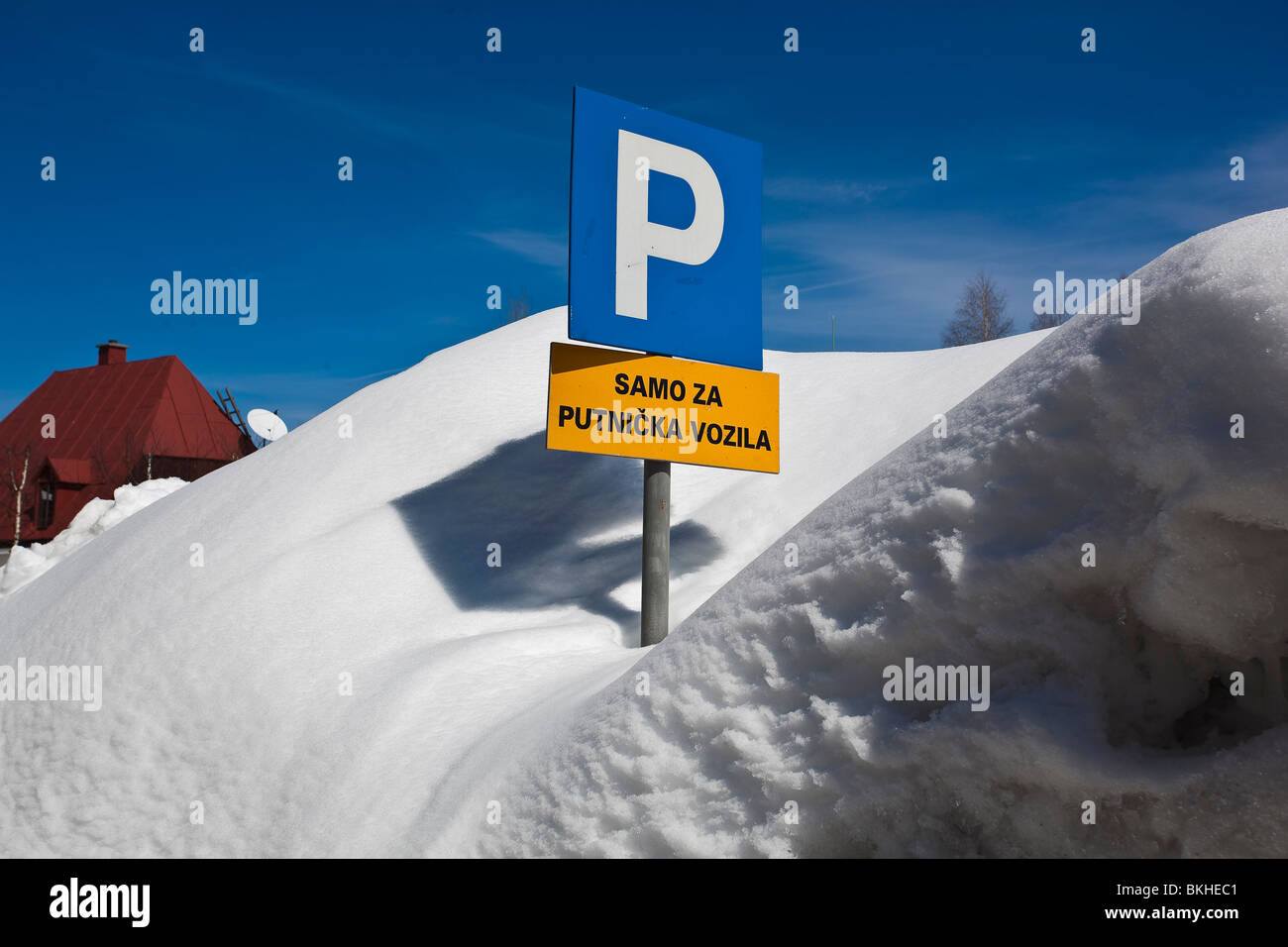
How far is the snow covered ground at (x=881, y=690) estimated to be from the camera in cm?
138

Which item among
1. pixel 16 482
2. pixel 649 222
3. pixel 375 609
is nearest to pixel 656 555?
pixel 375 609

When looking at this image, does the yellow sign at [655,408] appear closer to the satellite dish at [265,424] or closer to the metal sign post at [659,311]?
the metal sign post at [659,311]

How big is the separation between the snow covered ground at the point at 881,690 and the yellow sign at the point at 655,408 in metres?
1.20

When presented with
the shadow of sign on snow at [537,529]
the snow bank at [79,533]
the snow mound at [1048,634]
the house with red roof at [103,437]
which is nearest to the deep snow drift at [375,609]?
the shadow of sign on snow at [537,529]

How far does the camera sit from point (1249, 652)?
139 centimetres

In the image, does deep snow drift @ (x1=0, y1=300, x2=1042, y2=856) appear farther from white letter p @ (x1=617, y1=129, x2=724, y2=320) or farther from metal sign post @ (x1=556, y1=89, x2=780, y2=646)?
white letter p @ (x1=617, y1=129, x2=724, y2=320)

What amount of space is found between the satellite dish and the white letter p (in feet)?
32.5

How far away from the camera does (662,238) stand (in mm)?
4914

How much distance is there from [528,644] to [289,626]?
4.47ft

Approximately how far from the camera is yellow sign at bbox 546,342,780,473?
16.1ft

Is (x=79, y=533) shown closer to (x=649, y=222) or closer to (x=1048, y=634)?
(x=649, y=222)

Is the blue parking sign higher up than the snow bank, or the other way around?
the blue parking sign

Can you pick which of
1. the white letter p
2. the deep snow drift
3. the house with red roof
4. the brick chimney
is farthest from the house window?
the white letter p
